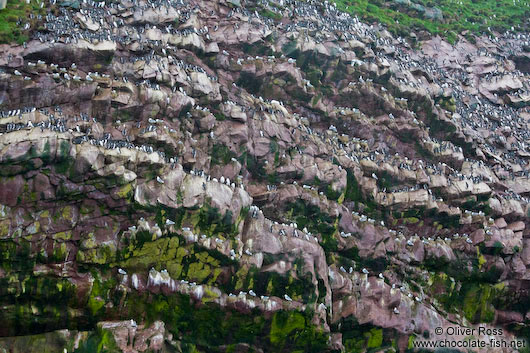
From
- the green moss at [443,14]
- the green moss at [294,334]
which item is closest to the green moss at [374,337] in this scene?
the green moss at [294,334]

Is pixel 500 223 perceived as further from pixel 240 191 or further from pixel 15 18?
pixel 15 18

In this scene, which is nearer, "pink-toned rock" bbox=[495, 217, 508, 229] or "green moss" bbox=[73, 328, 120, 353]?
"green moss" bbox=[73, 328, 120, 353]

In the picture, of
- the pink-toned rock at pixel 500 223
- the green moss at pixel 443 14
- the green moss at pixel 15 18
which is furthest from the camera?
the green moss at pixel 443 14

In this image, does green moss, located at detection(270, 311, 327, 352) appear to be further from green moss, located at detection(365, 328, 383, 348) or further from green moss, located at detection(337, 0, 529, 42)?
green moss, located at detection(337, 0, 529, 42)

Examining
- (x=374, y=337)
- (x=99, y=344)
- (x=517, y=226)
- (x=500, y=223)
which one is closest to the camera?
(x=99, y=344)

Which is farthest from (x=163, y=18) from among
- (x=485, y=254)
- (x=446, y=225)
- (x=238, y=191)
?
(x=485, y=254)

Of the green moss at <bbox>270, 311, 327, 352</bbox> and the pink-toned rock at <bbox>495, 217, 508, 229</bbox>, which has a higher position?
the pink-toned rock at <bbox>495, 217, 508, 229</bbox>

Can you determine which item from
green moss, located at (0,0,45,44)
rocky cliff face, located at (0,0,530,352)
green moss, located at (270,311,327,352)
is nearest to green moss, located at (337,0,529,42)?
rocky cliff face, located at (0,0,530,352)

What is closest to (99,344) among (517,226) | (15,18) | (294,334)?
(294,334)

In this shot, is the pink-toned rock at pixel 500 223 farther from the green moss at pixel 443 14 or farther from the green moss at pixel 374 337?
the green moss at pixel 443 14
